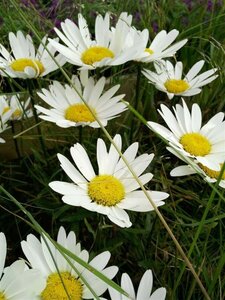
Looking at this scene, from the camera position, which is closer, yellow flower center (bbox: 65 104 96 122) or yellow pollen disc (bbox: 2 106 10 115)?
yellow flower center (bbox: 65 104 96 122)

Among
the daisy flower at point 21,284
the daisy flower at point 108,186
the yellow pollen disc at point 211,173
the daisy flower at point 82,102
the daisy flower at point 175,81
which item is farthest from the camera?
the daisy flower at point 175,81

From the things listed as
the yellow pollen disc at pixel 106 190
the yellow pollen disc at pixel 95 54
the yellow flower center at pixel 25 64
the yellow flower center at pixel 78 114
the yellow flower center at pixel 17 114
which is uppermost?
the yellow flower center at pixel 25 64

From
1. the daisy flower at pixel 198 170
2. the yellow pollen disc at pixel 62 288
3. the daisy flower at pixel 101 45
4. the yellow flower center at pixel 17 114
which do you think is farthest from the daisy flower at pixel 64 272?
the yellow flower center at pixel 17 114

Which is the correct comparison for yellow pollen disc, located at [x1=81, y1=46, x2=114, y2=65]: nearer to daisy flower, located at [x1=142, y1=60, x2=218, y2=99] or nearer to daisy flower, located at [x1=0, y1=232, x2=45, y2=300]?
daisy flower, located at [x1=142, y1=60, x2=218, y2=99]

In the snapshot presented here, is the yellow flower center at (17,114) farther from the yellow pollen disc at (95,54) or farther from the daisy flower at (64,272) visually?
the daisy flower at (64,272)

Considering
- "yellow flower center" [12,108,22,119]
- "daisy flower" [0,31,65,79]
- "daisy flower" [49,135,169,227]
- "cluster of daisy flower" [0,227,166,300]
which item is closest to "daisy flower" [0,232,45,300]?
"cluster of daisy flower" [0,227,166,300]

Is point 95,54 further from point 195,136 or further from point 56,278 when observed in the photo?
point 56,278
